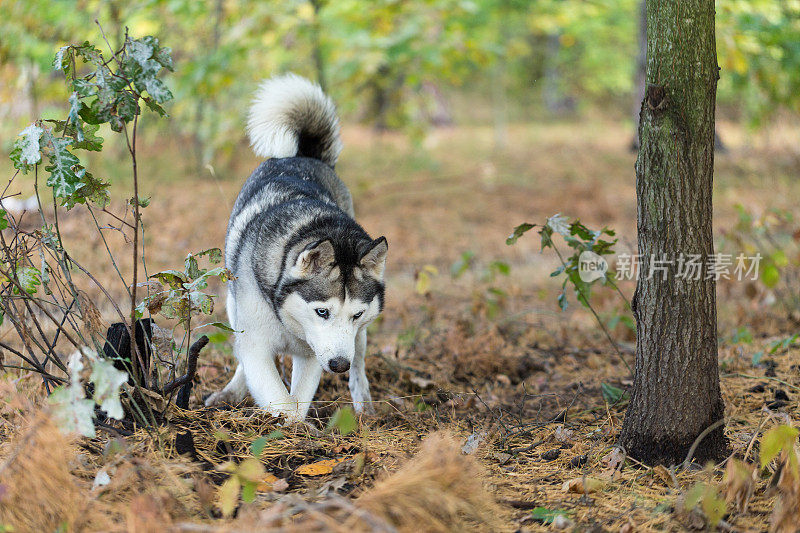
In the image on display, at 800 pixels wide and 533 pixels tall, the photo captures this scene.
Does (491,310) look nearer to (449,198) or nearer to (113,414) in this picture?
(113,414)

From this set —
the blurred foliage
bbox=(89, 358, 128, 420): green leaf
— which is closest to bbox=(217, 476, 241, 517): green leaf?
bbox=(89, 358, 128, 420): green leaf

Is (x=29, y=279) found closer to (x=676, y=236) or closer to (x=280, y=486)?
(x=280, y=486)

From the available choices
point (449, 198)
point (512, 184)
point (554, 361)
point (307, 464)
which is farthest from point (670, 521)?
point (512, 184)

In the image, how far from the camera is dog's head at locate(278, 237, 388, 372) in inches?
131

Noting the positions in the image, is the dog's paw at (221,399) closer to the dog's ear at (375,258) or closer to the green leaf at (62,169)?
the dog's ear at (375,258)

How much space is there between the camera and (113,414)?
2.22 metres

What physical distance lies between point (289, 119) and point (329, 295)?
6.09 ft

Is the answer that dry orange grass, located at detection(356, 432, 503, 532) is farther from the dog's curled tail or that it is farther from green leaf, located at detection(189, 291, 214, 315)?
the dog's curled tail

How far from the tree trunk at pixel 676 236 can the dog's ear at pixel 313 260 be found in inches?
56.2

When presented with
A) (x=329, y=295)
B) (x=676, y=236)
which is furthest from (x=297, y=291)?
(x=676, y=236)

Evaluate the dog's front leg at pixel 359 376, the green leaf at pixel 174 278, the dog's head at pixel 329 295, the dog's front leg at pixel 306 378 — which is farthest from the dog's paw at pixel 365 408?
the green leaf at pixel 174 278

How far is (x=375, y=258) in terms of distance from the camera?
3.56m

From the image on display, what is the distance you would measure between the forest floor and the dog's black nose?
0.93 feet

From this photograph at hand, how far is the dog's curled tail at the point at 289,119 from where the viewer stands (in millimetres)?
4684
